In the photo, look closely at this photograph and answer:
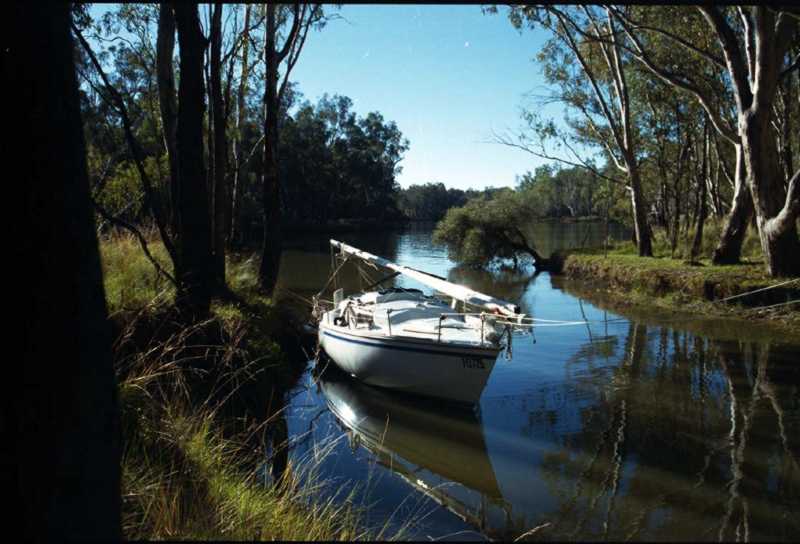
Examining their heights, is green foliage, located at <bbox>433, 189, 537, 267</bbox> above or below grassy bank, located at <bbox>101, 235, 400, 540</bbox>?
above

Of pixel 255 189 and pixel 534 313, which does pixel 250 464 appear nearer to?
pixel 534 313

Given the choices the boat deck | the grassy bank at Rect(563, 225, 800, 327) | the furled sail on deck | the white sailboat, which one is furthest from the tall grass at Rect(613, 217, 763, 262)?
the white sailboat

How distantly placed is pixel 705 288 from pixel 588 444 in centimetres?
1002

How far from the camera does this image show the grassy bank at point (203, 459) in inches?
Answer: 140

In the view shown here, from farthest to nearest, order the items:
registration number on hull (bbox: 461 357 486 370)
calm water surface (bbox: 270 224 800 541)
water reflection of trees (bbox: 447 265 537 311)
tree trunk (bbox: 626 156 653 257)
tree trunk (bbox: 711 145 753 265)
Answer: tree trunk (bbox: 626 156 653 257) < water reflection of trees (bbox: 447 265 537 311) < tree trunk (bbox: 711 145 753 265) < registration number on hull (bbox: 461 357 486 370) < calm water surface (bbox: 270 224 800 541)

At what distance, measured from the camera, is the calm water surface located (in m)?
5.23

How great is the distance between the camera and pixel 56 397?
2.22 m

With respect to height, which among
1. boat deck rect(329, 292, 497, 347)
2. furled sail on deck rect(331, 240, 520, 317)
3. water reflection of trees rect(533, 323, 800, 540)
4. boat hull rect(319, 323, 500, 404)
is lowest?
water reflection of trees rect(533, 323, 800, 540)

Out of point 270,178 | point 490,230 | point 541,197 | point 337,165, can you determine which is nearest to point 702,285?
point 270,178

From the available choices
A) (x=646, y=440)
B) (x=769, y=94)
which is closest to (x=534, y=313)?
(x=769, y=94)

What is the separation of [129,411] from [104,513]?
2647 millimetres

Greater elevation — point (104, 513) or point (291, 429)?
point (104, 513)

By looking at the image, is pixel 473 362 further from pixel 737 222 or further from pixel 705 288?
pixel 737 222

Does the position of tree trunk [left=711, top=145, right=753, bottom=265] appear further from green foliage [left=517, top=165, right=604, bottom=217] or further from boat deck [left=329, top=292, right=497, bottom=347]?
green foliage [left=517, top=165, right=604, bottom=217]
